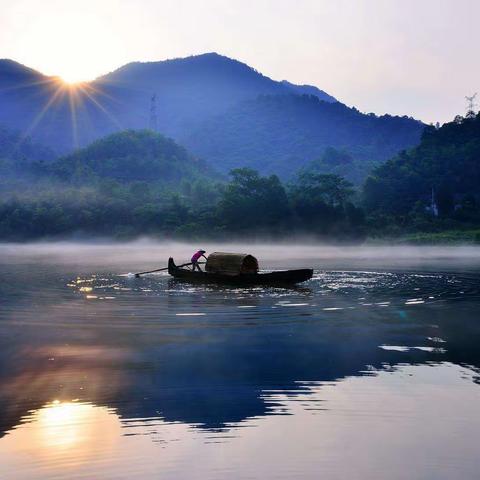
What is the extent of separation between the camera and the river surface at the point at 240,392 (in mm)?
9367

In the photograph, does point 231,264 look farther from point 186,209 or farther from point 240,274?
point 186,209

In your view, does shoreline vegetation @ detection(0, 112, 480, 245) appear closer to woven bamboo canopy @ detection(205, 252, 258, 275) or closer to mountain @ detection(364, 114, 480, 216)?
mountain @ detection(364, 114, 480, 216)

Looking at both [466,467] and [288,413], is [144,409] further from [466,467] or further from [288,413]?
[466,467]

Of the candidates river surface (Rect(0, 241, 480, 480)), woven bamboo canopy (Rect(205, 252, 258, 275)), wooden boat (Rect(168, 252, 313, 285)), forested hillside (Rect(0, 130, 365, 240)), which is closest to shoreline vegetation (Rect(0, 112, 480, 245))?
forested hillside (Rect(0, 130, 365, 240))

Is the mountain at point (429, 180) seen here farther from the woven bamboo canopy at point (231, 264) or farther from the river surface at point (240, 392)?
the river surface at point (240, 392)

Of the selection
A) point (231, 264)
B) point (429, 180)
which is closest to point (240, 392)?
point (231, 264)

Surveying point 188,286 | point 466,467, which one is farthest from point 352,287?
point 466,467

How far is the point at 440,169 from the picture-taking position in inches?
5522

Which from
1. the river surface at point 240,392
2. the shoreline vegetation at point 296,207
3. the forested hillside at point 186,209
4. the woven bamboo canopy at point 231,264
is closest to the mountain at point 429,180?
the shoreline vegetation at point 296,207

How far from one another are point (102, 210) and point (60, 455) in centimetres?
14338

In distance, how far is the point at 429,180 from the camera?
13738cm

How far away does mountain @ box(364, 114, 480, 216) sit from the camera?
130m

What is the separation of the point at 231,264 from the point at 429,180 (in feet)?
361

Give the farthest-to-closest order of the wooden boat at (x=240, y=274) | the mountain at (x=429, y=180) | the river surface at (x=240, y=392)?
the mountain at (x=429, y=180)
the wooden boat at (x=240, y=274)
the river surface at (x=240, y=392)
